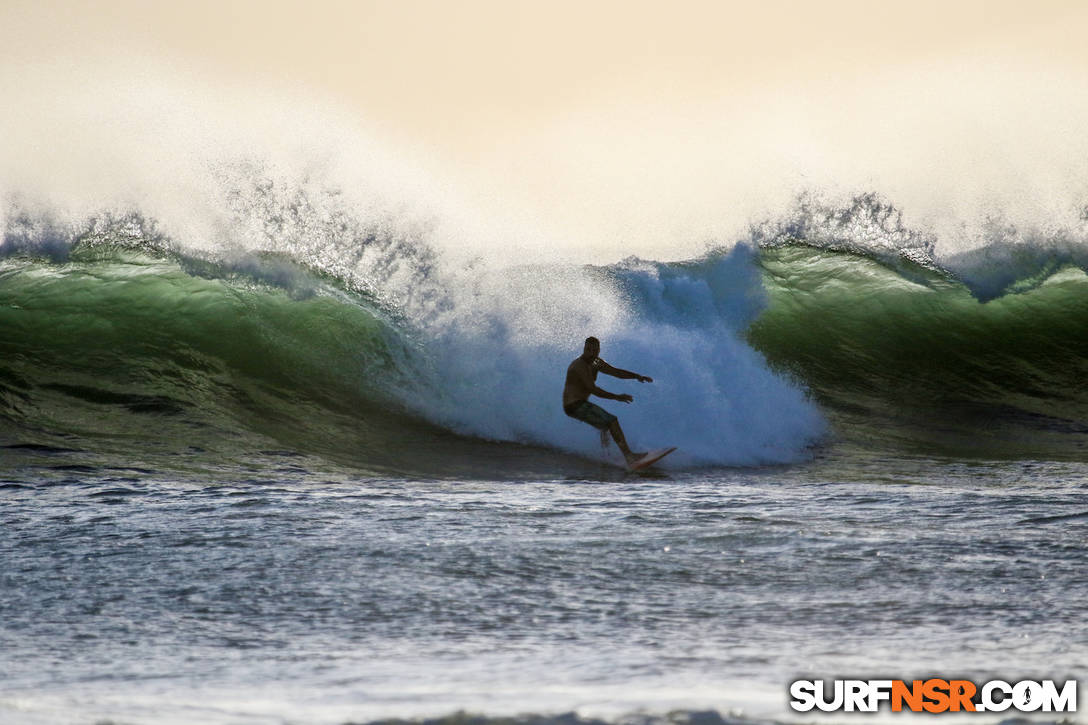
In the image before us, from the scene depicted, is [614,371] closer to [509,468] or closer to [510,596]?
[509,468]

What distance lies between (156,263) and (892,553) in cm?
1048

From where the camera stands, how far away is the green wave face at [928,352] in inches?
432

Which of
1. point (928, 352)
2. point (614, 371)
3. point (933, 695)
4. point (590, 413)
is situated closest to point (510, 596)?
point (933, 695)

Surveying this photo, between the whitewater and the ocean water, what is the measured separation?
3 centimetres

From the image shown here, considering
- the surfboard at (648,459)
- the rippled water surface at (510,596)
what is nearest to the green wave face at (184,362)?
the surfboard at (648,459)

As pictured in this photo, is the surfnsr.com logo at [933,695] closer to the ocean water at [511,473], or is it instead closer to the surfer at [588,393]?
→ the ocean water at [511,473]

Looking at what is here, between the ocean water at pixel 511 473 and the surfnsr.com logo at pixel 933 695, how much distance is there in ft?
0.31

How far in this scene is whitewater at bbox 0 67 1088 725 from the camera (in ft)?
12.3

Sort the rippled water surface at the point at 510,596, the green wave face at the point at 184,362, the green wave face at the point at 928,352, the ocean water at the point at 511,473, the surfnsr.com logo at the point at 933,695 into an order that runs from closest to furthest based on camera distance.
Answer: the surfnsr.com logo at the point at 933,695, the rippled water surface at the point at 510,596, the ocean water at the point at 511,473, the green wave face at the point at 184,362, the green wave face at the point at 928,352

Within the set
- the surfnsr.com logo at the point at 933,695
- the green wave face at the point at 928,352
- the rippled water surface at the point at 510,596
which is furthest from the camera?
the green wave face at the point at 928,352

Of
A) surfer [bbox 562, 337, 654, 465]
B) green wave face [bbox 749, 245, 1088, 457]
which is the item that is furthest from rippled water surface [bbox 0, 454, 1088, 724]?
green wave face [bbox 749, 245, 1088, 457]

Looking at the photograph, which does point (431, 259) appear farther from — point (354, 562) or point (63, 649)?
point (63, 649)

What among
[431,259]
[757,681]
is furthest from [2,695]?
[431,259]

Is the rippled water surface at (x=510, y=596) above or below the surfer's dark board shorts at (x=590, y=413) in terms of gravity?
below
